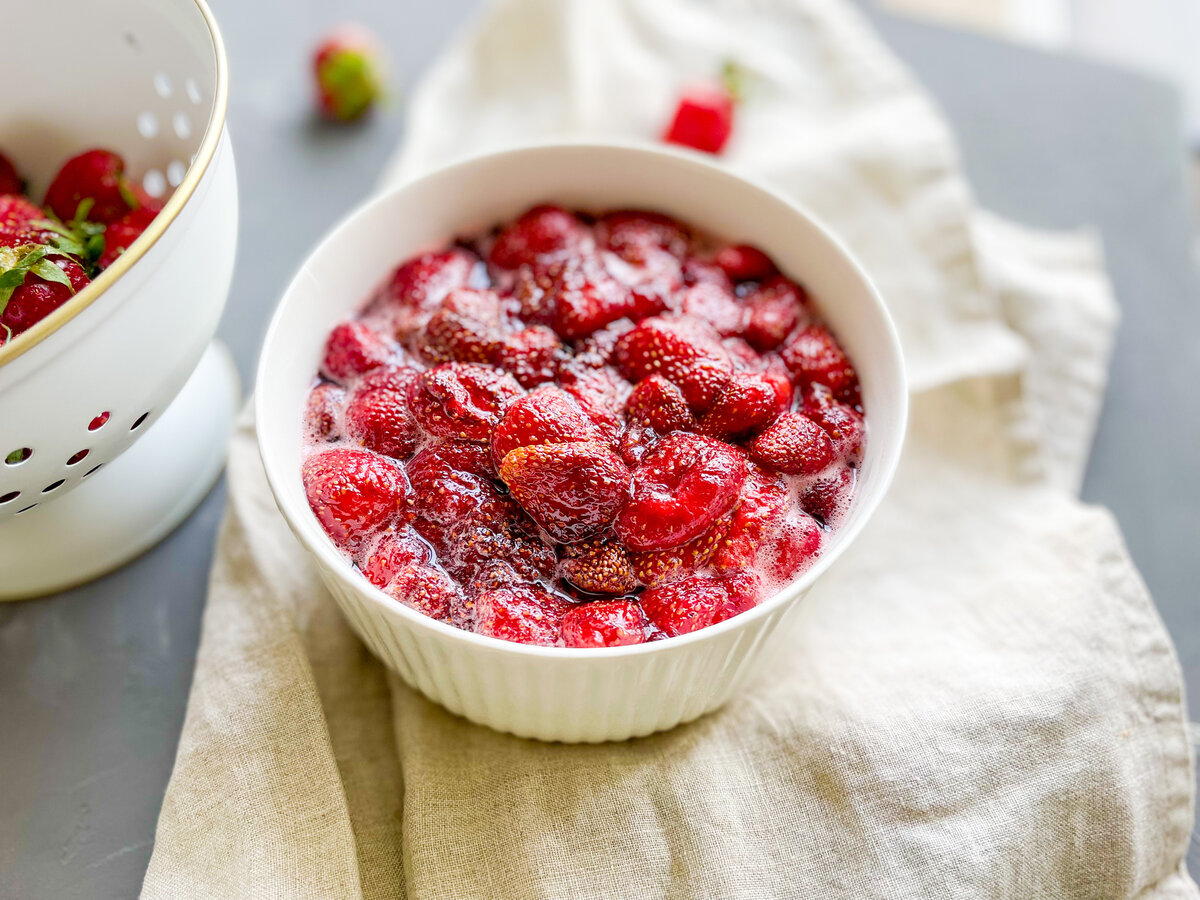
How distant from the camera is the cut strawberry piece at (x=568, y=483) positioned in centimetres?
110

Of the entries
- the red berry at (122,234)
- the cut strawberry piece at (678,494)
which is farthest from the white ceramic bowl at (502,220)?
the red berry at (122,234)

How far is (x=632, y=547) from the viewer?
3.71 feet

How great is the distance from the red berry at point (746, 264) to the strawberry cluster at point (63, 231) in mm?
715

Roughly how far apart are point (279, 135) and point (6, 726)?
1063 millimetres

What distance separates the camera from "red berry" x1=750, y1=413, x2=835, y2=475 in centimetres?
118

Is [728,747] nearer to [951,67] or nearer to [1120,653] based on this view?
[1120,653]

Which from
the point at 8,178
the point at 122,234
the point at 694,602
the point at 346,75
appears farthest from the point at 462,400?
the point at 346,75

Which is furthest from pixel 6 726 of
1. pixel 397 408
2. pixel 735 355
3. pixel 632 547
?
pixel 735 355

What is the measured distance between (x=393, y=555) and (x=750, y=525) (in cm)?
37

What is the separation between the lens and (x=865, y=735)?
4.04 ft

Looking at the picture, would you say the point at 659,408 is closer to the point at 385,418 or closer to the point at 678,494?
the point at 678,494

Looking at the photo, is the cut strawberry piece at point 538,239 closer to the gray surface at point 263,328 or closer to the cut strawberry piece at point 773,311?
the cut strawberry piece at point 773,311

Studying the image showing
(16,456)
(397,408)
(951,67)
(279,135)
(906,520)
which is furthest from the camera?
(951,67)

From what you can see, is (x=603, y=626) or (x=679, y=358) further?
(x=679, y=358)
